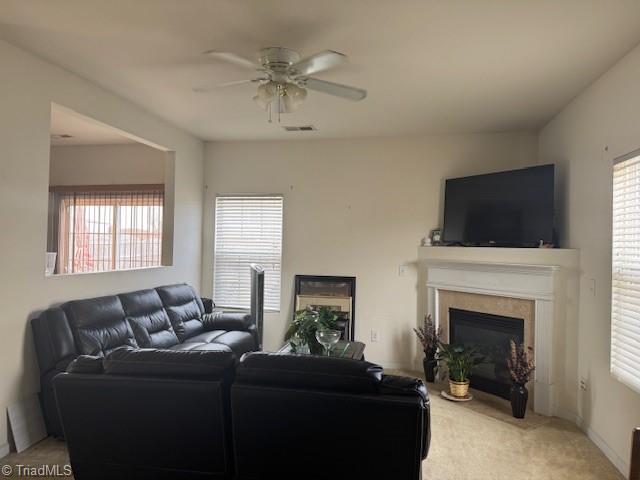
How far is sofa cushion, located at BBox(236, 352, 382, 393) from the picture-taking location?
1.85 m

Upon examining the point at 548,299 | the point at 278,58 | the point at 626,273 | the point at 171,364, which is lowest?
the point at 171,364

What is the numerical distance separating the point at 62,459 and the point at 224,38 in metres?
2.83

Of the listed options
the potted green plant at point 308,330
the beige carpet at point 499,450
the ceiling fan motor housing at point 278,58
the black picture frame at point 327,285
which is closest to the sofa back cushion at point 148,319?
the beige carpet at point 499,450

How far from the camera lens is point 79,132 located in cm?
489

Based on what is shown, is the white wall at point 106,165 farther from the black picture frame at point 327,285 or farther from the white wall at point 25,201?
the black picture frame at point 327,285

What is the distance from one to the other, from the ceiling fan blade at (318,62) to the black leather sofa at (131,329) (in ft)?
5.43

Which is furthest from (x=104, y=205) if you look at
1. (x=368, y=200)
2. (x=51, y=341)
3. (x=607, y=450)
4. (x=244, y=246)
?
(x=607, y=450)

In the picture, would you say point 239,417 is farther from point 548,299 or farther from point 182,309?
point 548,299

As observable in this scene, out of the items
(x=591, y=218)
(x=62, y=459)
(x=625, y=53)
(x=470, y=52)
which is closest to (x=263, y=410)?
(x=62, y=459)

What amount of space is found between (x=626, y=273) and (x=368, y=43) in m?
2.21

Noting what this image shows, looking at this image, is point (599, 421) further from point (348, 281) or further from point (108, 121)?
point (108, 121)

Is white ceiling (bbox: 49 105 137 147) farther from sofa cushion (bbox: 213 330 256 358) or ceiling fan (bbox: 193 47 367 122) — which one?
sofa cushion (bbox: 213 330 256 358)

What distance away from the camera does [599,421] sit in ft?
9.91

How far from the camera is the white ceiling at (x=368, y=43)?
7.30ft
